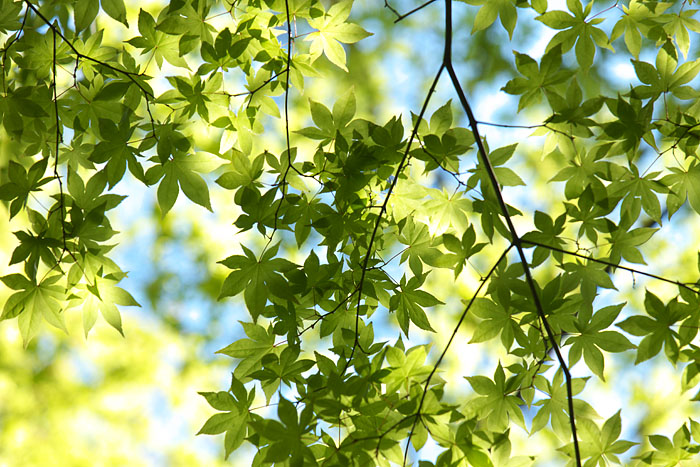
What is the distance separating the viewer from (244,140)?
1280mm

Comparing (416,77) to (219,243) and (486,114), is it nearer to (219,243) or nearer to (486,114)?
(486,114)

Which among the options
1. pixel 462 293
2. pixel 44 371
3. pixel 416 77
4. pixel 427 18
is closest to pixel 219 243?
pixel 44 371

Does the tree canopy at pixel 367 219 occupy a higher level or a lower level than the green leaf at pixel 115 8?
lower

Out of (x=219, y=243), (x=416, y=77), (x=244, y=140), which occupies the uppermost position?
(x=416, y=77)

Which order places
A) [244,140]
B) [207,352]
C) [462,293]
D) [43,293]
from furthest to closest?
[207,352] < [462,293] < [244,140] < [43,293]

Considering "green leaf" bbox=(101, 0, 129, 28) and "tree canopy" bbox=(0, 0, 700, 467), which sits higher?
"green leaf" bbox=(101, 0, 129, 28)

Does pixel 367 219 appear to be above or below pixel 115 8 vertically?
below

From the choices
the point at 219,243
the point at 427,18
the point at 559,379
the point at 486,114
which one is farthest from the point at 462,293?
the point at 559,379

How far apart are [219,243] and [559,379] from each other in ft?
13.4

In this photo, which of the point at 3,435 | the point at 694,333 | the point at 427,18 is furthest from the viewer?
the point at 427,18

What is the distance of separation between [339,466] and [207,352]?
Answer: 4.65 metres

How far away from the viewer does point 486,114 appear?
17.4 feet

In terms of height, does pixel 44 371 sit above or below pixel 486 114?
below

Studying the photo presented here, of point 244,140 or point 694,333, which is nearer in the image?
point 694,333
